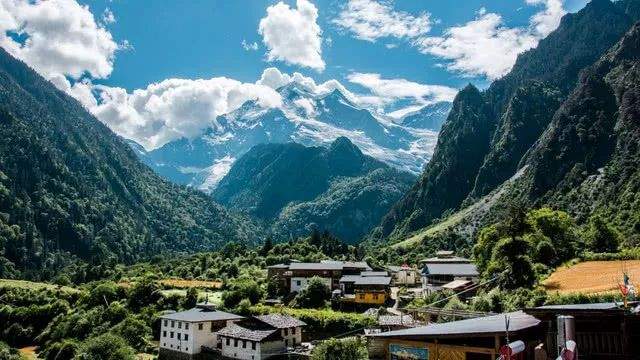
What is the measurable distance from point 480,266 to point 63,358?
253ft

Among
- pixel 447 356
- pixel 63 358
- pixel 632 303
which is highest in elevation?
pixel 632 303

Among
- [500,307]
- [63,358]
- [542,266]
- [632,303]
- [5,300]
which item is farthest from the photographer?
[5,300]

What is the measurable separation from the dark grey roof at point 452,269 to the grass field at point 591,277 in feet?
126

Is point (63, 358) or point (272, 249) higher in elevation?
point (272, 249)

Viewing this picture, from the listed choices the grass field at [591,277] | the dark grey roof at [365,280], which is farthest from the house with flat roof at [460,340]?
the dark grey roof at [365,280]

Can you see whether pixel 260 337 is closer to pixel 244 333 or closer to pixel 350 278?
pixel 244 333

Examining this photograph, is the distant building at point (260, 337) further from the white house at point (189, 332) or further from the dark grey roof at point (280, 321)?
the white house at point (189, 332)

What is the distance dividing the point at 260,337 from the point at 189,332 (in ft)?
51.1

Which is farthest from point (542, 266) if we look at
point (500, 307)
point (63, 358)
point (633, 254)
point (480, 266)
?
point (63, 358)

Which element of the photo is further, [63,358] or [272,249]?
[272,249]

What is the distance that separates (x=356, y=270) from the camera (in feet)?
407

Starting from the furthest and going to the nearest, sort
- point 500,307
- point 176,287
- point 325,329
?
1. point 176,287
2. point 325,329
3. point 500,307

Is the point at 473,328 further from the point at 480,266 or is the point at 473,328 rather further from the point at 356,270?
the point at 356,270

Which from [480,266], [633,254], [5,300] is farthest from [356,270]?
[5,300]
